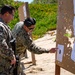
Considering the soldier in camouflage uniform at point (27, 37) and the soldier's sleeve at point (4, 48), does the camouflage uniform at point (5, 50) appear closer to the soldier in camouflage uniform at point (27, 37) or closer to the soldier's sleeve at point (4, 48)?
the soldier's sleeve at point (4, 48)

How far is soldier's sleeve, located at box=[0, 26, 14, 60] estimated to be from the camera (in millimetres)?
3984

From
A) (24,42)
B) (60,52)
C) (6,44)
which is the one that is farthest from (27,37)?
(6,44)

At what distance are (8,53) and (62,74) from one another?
245 centimetres

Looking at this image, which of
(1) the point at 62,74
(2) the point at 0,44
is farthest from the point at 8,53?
(1) the point at 62,74

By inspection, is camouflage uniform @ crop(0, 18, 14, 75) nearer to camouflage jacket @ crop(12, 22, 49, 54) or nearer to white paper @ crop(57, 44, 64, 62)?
camouflage jacket @ crop(12, 22, 49, 54)

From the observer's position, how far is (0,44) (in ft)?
13.1

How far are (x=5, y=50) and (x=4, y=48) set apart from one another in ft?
0.11

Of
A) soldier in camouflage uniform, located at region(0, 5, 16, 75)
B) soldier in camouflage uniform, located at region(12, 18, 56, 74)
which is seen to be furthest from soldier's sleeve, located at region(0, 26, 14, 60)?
soldier in camouflage uniform, located at region(12, 18, 56, 74)

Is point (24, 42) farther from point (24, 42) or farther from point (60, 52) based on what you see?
point (60, 52)

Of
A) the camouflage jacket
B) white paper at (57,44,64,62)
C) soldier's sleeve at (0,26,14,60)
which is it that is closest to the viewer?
soldier's sleeve at (0,26,14,60)

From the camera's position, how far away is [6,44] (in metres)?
4.01

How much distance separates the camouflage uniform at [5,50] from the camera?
13.1ft

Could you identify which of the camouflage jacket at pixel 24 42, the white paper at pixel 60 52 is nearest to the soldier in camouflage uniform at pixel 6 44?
the camouflage jacket at pixel 24 42

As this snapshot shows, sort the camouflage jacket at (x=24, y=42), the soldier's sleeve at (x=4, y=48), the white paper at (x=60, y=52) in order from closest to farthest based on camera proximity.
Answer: the soldier's sleeve at (x=4, y=48) < the white paper at (x=60, y=52) < the camouflage jacket at (x=24, y=42)
